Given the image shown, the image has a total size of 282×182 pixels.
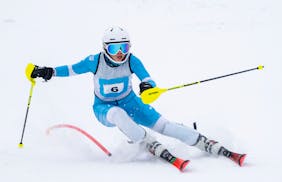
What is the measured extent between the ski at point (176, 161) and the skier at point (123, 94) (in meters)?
0.06

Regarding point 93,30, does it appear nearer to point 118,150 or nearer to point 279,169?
point 118,150

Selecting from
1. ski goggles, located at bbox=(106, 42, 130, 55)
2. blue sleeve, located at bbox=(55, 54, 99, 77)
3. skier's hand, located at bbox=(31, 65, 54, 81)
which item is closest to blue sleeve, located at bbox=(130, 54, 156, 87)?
ski goggles, located at bbox=(106, 42, 130, 55)

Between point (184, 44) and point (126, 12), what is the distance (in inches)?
138

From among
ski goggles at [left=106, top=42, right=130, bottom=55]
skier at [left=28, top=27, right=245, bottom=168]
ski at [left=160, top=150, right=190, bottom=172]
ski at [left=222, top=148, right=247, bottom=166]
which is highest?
ski goggles at [left=106, top=42, right=130, bottom=55]

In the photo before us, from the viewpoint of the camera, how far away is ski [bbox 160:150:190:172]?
4072mm

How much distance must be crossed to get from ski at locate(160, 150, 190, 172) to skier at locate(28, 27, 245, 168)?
0.21 ft


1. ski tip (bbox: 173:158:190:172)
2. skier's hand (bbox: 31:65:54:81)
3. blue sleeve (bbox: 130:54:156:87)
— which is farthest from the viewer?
skier's hand (bbox: 31:65:54:81)

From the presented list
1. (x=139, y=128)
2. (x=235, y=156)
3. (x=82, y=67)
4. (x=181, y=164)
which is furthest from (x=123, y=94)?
(x=235, y=156)

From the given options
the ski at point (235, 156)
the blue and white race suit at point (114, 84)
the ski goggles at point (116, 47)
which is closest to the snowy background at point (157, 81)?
the ski at point (235, 156)

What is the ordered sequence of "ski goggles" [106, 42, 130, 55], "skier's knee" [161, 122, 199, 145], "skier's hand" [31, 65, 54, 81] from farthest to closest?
"skier's hand" [31, 65, 54, 81] < "ski goggles" [106, 42, 130, 55] < "skier's knee" [161, 122, 199, 145]

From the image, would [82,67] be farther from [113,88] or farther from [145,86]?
[145,86]

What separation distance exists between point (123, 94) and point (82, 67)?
559mm

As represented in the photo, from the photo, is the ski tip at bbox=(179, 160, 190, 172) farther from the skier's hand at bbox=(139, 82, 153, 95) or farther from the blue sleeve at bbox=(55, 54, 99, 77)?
the blue sleeve at bbox=(55, 54, 99, 77)

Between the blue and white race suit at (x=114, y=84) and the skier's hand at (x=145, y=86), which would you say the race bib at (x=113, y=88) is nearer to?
the blue and white race suit at (x=114, y=84)
